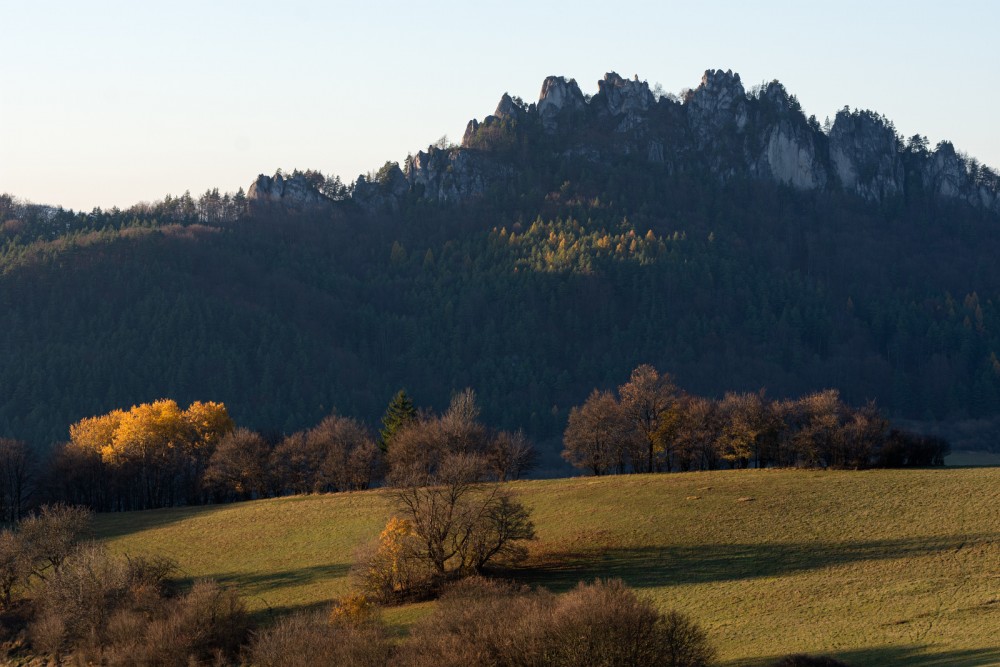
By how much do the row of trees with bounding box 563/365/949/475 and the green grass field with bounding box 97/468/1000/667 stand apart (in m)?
7.38

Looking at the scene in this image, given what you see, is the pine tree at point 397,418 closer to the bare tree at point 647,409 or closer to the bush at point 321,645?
the bare tree at point 647,409

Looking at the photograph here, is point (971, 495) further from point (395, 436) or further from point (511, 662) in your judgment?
point (395, 436)

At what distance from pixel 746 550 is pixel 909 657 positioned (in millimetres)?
23787

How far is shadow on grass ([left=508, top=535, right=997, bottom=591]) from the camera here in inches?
2530

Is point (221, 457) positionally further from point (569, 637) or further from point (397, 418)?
point (569, 637)

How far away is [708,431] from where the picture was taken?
101 m

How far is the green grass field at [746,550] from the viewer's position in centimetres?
5053

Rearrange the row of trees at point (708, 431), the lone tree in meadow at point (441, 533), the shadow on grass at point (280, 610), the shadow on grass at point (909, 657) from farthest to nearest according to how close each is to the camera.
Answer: the row of trees at point (708, 431)
the lone tree in meadow at point (441, 533)
the shadow on grass at point (280, 610)
the shadow on grass at point (909, 657)

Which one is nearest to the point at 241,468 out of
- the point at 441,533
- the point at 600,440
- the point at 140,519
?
the point at 140,519

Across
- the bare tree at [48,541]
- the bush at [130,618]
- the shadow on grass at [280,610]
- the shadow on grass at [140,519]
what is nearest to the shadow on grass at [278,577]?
the shadow on grass at [280,610]

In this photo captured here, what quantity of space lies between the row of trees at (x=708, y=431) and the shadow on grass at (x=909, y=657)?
45.3m

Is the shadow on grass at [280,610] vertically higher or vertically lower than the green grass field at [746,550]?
lower

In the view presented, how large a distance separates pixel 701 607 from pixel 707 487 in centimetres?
2799

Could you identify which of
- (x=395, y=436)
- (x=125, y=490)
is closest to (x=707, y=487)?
(x=395, y=436)
